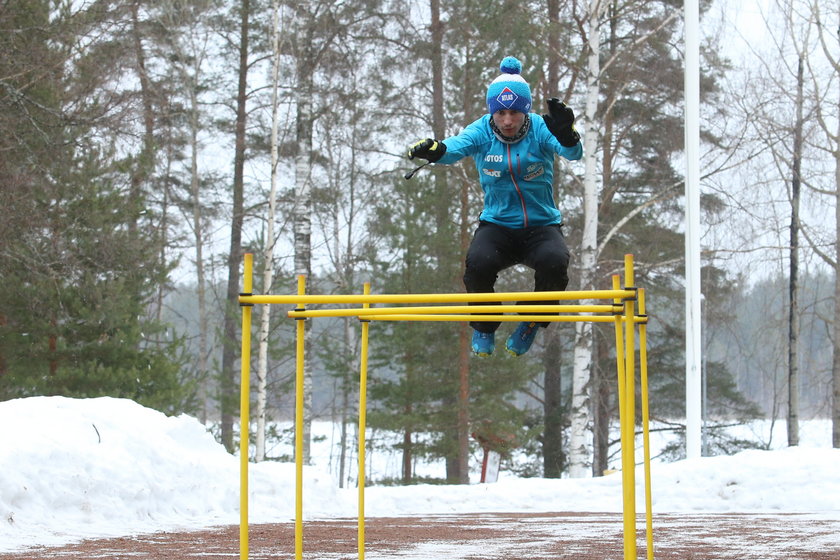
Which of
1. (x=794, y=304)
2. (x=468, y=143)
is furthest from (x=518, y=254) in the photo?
(x=794, y=304)

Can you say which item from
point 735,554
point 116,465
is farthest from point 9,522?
point 735,554

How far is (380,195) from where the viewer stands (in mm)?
23562

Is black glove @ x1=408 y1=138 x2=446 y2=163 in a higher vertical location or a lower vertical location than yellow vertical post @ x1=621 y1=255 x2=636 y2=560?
higher

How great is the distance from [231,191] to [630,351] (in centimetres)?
2266

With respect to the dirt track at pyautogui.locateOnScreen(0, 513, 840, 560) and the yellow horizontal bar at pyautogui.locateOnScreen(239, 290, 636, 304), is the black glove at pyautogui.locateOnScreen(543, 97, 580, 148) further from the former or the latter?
the dirt track at pyautogui.locateOnScreen(0, 513, 840, 560)

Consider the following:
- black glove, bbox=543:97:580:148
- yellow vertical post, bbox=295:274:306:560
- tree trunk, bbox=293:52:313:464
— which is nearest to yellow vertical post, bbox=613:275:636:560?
black glove, bbox=543:97:580:148

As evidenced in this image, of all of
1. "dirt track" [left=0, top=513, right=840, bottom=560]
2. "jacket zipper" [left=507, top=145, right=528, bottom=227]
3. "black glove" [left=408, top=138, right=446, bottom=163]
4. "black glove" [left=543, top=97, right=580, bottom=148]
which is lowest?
"dirt track" [left=0, top=513, right=840, bottom=560]

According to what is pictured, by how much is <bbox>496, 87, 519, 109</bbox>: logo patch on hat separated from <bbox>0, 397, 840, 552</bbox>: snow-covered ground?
15.9 feet

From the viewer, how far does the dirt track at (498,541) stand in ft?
22.0

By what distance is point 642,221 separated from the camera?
21.7 metres

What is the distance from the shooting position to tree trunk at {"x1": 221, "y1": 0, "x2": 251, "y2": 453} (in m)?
23.7

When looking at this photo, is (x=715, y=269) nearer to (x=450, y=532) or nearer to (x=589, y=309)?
(x=450, y=532)

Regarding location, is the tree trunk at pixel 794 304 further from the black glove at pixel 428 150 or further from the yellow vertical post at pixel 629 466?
the yellow vertical post at pixel 629 466

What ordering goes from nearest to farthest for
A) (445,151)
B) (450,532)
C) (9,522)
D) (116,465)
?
(445,151), (9,522), (450,532), (116,465)
